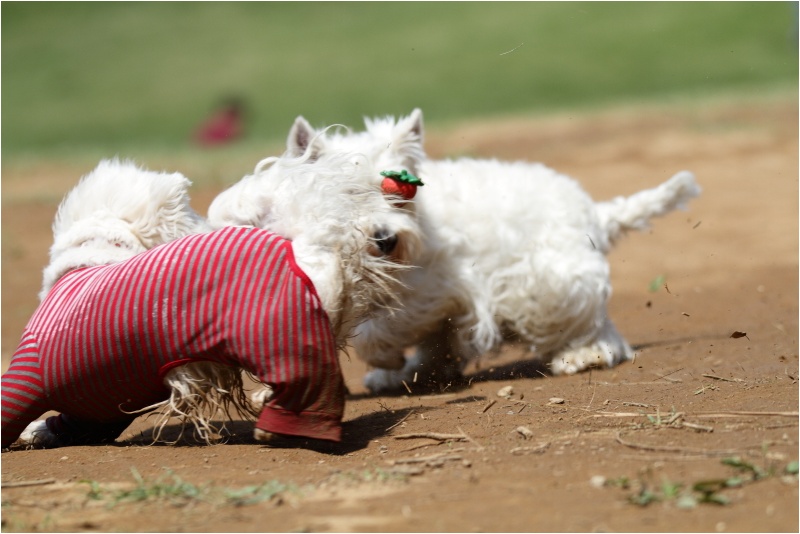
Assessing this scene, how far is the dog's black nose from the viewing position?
4602 millimetres

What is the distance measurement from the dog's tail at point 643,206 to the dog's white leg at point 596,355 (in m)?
0.67

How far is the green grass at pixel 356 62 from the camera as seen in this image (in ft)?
Result: 96.5

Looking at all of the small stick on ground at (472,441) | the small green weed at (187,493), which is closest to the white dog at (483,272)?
the small stick on ground at (472,441)

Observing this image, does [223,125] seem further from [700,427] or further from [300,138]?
[700,427]

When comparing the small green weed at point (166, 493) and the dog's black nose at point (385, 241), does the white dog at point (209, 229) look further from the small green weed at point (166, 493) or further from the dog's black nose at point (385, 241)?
the small green weed at point (166, 493)

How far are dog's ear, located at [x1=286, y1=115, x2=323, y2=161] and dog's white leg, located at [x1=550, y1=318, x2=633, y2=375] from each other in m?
1.86

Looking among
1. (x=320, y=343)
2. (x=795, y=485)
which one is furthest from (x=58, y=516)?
(x=795, y=485)

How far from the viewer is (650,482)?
3025 mm

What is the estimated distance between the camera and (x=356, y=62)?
3475 cm

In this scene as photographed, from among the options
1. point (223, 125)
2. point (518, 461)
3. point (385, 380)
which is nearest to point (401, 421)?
point (518, 461)

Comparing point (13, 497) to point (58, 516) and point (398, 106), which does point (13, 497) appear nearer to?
point (58, 516)

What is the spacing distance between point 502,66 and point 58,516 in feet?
101

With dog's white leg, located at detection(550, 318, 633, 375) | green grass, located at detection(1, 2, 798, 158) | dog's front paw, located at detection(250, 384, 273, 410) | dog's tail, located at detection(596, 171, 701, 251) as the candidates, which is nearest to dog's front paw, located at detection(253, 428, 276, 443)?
dog's front paw, located at detection(250, 384, 273, 410)

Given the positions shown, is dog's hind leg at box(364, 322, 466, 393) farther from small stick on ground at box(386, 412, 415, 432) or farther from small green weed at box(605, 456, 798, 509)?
small green weed at box(605, 456, 798, 509)
